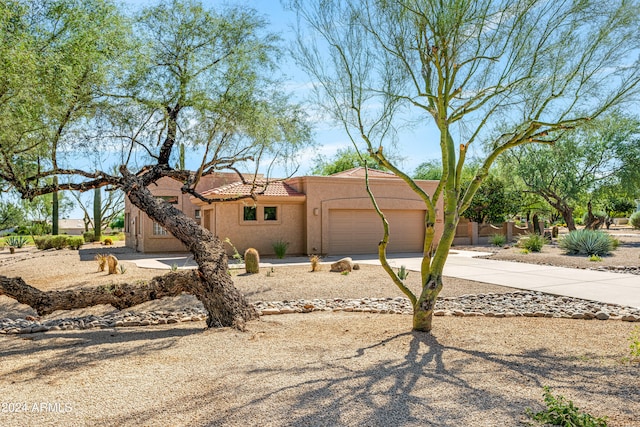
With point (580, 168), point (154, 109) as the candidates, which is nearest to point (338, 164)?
point (580, 168)

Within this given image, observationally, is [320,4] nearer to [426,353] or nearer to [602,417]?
[426,353]

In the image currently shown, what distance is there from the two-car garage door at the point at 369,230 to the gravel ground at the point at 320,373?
14.4 metres

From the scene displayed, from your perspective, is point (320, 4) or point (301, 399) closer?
point (301, 399)

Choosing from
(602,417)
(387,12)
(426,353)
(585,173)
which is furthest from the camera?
(585,173)

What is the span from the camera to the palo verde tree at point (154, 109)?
7.79 metres

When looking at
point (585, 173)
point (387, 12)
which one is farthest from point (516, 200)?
point (387, 12)

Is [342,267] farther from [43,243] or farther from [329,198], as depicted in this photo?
[43,243]

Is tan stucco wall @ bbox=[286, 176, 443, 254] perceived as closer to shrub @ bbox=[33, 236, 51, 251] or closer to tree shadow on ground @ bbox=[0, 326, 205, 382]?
tree shadow on ground @ bbox=[0, 326, 205, 382]

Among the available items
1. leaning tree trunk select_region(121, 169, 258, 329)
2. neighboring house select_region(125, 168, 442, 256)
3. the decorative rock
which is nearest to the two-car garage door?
neighboring house select_region(125, 168, 442, 256)

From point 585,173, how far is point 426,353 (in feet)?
93.3

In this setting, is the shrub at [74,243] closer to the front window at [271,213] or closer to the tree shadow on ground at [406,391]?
the front window at [271,213]

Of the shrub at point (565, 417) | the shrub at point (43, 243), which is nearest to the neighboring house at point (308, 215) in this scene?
the shrub at point (43, 243)

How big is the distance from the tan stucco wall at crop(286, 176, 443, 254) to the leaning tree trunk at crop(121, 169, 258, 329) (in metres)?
13.6

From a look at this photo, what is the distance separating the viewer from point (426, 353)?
5.93m
